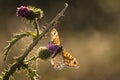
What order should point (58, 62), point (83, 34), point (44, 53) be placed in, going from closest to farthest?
point (58, 62)
point (44, 53)
point (83, 34)

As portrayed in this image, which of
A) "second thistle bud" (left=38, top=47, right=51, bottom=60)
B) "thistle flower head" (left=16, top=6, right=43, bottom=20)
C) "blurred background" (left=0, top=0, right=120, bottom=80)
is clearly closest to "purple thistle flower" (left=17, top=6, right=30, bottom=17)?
"thistle flower head" (left=16, top=6, right=43, bottom=20)

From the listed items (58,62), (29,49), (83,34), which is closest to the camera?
(29,49)

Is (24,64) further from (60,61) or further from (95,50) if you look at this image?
(95,50)

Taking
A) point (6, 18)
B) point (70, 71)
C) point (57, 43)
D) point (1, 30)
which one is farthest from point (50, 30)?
point (6, 18)

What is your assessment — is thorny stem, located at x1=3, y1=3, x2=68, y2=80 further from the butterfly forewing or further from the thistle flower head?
the thistle flower head

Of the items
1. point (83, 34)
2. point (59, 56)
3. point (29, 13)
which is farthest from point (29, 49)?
point (83, 34)

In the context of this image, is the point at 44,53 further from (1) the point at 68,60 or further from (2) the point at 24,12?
(2) the point at 24,12
